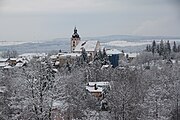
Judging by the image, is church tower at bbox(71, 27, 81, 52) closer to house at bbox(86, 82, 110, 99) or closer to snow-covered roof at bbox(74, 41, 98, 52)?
snow-covered roof at bbox(74, 41, 98, 52)

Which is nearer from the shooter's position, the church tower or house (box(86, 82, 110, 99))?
house (box(86, 82, 110, 99))

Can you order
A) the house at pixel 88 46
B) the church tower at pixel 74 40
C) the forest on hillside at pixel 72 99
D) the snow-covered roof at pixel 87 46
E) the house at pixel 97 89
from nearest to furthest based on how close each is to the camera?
the forest on hillside at pixel 72 99 → the house at pixel 97 89 → the house at pixel 88 46 → the snow-covered roof at pixel 87 46 → the church tower at pixel 74 40

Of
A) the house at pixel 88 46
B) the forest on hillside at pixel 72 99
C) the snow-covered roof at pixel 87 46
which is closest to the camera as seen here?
the forest on hillside at pixel 72 99

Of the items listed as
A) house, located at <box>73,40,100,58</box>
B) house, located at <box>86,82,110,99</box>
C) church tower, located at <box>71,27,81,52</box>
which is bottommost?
house, located at <box>86,82,110,99</box>

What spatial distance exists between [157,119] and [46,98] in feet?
16.2

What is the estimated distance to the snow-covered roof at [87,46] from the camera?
3266 centimetres

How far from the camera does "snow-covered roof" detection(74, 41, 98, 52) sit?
32656 mm

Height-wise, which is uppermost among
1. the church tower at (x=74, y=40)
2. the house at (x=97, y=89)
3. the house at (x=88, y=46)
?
the church tower at (x=74, y=40)

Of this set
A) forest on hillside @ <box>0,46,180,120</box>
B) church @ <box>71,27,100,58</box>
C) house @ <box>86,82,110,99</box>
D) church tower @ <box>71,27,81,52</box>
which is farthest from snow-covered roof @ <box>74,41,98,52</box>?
house @ <box>86,82,110,99</box>

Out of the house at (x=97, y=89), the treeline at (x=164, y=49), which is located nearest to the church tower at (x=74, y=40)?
the treeline at (x=164, y=49)

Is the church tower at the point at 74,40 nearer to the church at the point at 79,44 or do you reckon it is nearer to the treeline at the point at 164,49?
the church at the point at 79,44

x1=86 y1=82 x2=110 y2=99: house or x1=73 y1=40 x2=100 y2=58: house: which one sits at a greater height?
x1=73 y1=40 x2=100 y2=58: house

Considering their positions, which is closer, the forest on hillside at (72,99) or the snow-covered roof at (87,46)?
the forest on hillside at (72,99)

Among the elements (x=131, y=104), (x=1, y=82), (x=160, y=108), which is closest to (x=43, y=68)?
(x=131, y=104)
